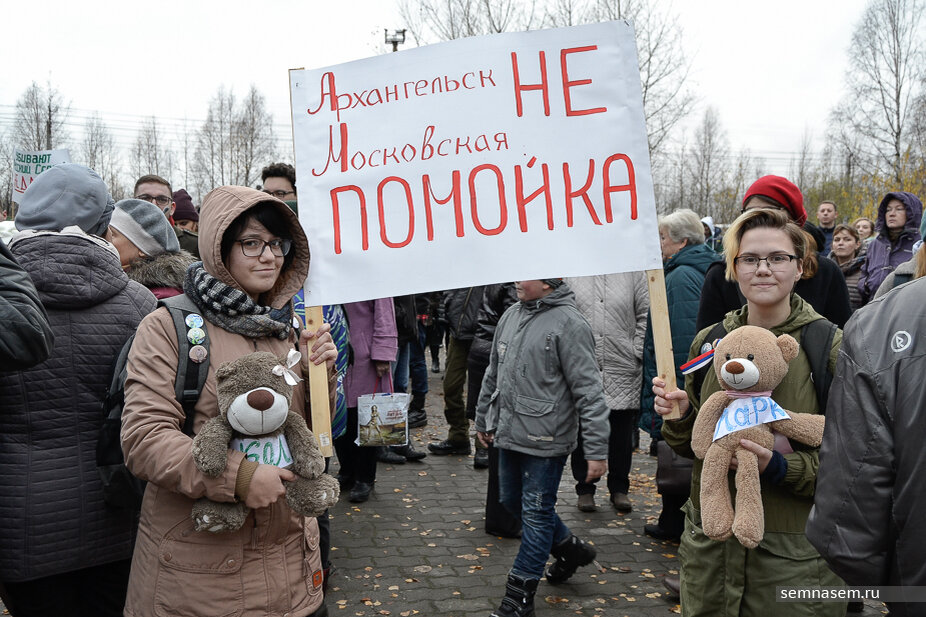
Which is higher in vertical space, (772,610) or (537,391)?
(537,391)

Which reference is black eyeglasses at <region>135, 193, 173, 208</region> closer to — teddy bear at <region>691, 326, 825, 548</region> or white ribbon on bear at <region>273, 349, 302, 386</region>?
white ribbon on bear at <region>273, 349, 302, 386</region>

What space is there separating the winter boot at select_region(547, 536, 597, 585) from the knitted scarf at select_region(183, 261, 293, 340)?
104 inches

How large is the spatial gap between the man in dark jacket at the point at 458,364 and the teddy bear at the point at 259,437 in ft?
16.0

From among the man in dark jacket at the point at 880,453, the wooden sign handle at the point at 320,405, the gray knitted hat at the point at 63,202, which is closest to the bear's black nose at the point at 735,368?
the man in dark jacket at the point at 880,453

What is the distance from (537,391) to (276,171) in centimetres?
315

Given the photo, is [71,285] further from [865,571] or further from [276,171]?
[276,171]

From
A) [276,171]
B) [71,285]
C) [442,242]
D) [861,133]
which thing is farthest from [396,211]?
[861,133]

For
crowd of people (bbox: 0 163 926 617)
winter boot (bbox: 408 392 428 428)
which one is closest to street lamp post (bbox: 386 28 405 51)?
winter boot (bbox: 408 392 428 428)

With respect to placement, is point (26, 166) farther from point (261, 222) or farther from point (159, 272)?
point (261, 222)

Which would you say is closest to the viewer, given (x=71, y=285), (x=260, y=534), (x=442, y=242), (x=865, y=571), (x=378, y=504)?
(x=865, y=571)

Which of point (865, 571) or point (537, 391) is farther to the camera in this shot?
point (537, 391)

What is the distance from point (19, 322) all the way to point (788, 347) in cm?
240

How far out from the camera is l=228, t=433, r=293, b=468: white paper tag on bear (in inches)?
88.7

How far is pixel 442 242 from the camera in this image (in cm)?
272
